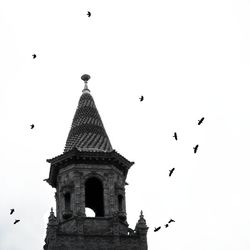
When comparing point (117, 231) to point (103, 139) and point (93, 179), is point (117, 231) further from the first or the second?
point (103, 139)

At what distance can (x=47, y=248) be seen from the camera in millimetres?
50844

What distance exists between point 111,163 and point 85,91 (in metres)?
8.70

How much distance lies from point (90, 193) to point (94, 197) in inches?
15.0

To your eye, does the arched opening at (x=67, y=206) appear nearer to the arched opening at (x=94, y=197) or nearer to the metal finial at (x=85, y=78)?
the arched opening at (x=94, y=197)

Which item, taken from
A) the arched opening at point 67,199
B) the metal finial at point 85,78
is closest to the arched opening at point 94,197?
the arched opening at point 67,199

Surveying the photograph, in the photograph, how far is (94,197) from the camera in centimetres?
5678

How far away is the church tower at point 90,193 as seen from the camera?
5044 centimetres

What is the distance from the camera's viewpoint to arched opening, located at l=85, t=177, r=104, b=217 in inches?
2159

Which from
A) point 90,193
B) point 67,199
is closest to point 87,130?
point 90,193

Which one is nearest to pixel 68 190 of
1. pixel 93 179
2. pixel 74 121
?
pixel 93 179

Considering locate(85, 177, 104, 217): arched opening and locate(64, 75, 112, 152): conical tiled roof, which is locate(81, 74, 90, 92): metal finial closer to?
locate(64, 75, 112, 152): conical tiled roof

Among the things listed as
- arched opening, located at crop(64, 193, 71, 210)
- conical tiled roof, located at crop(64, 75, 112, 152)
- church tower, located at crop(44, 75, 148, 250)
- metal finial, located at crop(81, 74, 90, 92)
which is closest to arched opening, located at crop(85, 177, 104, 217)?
church tower, located at crop(44, 75, 148, 250)

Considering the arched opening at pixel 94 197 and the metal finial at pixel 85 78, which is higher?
the metal finial at pixel 85 78

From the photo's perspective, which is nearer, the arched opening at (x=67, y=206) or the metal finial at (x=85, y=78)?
the arched opening at (x=67, y=206)
